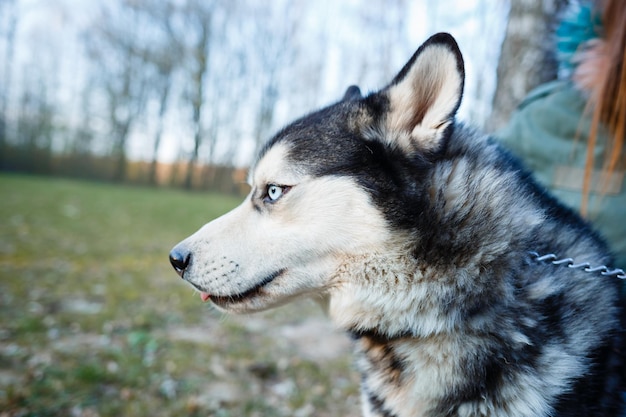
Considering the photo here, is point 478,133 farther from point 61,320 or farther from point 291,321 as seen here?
Answer: point 61,320

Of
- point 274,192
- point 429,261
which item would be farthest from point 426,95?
point 274,192

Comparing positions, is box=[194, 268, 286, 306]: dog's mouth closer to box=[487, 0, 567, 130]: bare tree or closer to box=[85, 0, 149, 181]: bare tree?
box=[487, 0, 567, 130]: bare tree

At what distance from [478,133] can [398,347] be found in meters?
1.08

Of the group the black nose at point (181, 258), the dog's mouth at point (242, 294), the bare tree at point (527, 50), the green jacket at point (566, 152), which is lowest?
the dog's mouth at point (242, 294)

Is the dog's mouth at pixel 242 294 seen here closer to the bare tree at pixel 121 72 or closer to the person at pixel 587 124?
the person at pixel 587 124

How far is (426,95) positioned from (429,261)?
72 centimetres

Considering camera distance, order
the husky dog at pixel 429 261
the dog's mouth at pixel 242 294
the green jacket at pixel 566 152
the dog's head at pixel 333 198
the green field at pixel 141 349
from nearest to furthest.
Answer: the husky dog at pixel 429 261
the dog's head at pixel 333 198
the dog's mouth at pixel 242 294
the green jacket at pixel 566 152
the green field at pixel 141 349

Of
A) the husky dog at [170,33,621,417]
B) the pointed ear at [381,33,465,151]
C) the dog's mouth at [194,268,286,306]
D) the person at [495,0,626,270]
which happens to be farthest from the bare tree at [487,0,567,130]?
the dog's mouth at [194,268,286,306]

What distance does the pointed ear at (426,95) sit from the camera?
1636 millimetres

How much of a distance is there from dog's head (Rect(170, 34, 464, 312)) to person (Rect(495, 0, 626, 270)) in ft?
3.40

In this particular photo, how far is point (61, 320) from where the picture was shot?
461 centimetres

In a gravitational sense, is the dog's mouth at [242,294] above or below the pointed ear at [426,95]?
below

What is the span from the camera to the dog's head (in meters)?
1.72

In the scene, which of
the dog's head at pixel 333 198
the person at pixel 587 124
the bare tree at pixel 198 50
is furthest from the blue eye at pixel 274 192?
the bare tree at pixel 198 50
